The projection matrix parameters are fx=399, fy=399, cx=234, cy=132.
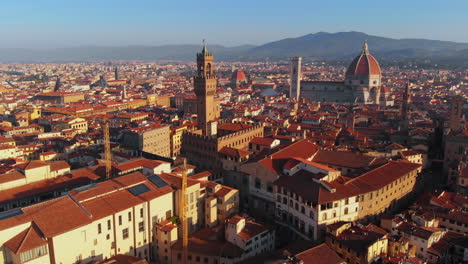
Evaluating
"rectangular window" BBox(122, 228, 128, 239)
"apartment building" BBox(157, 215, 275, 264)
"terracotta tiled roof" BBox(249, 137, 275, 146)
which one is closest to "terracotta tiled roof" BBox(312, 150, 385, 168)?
"terracotta tiled roof" BBox(249, 137, 275, 146)

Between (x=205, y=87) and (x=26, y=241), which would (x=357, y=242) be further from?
(x=205, y=87)

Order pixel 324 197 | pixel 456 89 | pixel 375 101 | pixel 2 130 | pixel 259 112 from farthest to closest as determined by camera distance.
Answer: pixel 456 89 → pixel 375 101 → pixel 259 112 → pixel 2 130 → pixel 324 197

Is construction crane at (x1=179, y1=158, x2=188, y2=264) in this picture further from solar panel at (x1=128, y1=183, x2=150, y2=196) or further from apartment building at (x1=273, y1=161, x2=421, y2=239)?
apartment building at (x1=273, y1=161, x2=421, y2=239)

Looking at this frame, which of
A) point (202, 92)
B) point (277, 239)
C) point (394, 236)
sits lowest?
point (277, 239)

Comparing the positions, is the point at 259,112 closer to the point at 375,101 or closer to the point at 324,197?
the point at 375,101

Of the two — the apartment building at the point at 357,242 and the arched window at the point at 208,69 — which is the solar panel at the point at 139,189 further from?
the arched window at the point at 208,69

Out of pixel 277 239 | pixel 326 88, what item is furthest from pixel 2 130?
pixel 326 88
